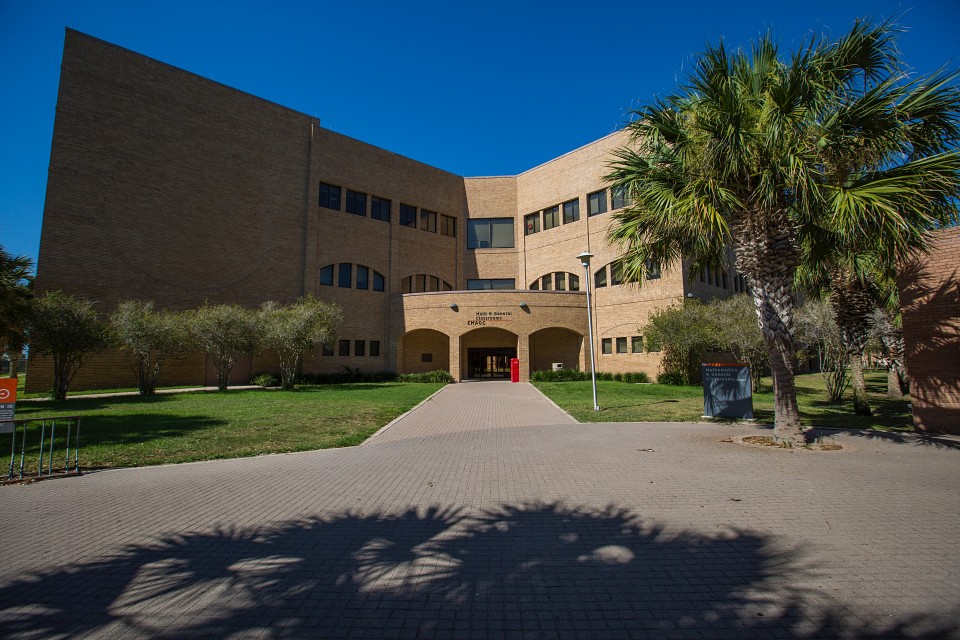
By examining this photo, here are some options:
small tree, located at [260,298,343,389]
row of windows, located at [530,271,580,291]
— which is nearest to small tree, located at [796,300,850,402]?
row of windows, located at [530,271,580,291]

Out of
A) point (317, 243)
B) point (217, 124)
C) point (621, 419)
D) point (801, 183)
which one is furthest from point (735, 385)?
point (217, 124)

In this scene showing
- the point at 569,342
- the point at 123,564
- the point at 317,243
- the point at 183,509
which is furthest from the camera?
the point at 569,342

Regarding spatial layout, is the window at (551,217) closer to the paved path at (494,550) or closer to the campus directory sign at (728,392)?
the campus directory sign at (728,392)

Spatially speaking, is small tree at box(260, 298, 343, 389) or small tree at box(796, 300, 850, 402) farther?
small tree at box(260, 298, 343, 389)

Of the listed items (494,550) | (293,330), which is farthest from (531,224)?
(494,550)

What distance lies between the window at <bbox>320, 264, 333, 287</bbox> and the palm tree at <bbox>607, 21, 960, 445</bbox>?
83.8 feet

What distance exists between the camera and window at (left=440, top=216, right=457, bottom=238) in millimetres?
37853

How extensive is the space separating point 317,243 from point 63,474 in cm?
2605

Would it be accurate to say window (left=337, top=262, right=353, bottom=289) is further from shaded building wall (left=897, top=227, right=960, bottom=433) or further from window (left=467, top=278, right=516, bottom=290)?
shaded building wall (left=897, top=227, right=960, bottom=433)

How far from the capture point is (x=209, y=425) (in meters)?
11.8

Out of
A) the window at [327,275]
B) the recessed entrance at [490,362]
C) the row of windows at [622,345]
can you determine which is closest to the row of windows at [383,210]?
the window at [327,275]

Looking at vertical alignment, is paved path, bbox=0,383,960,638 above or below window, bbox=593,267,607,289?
below

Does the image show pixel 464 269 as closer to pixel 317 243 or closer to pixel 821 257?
pixel 317 243

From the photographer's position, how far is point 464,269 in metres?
38.5
